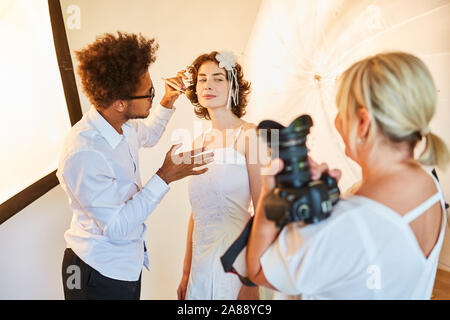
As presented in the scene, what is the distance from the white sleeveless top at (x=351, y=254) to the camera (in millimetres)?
771

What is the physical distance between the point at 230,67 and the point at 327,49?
36 cm

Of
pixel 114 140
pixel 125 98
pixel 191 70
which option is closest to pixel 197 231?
pixel 114 140

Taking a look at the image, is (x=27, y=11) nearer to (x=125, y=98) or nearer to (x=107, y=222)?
(x=125, y=98)

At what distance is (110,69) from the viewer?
127cm

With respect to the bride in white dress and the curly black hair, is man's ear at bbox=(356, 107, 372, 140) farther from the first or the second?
the curly black hair

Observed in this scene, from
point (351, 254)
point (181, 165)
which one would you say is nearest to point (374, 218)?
point (351, 254)

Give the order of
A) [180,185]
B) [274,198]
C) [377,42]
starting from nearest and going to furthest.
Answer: [274,198], [377,42], [180,185]

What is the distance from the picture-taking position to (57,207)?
1.84m

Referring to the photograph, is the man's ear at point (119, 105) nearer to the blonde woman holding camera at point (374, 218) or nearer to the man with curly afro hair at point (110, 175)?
the man with curly afro hair at point (110, 175)

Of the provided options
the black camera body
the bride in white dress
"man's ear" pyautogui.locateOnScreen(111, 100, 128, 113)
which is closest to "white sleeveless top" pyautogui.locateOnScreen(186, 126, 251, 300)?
the bride in white dress

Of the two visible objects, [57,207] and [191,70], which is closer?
[191,70]

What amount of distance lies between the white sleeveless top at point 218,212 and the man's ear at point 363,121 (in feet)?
1.93

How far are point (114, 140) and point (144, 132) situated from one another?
325 millimetres

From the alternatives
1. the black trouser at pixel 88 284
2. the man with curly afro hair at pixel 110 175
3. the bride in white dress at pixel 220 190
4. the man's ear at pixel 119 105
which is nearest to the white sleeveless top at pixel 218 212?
the bride in white dress at pixel 220 190
